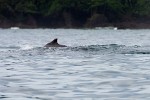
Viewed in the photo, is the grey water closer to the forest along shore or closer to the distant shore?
the distant shore

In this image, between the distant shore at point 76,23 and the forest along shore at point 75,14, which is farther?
the forest along shore at point 75,14

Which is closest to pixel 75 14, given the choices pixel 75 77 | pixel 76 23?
pixel 76 23

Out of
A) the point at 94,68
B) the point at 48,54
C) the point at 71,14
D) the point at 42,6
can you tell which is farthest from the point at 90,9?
the point at 94,68

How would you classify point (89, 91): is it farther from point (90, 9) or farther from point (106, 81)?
point (90, 9)

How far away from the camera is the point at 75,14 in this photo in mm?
151375

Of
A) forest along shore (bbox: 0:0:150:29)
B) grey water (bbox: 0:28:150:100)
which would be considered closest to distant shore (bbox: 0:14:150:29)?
forest along shore (bbox: 0:0:150:29)

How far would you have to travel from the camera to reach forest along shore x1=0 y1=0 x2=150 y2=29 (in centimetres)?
14638

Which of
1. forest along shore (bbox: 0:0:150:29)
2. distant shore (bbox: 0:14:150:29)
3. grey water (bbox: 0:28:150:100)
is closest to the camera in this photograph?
grey water (bbox: 0:28:150:100)

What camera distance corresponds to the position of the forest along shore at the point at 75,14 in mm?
146375

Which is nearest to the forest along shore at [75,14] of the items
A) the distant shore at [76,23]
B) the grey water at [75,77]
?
the distant shore at [76,23]

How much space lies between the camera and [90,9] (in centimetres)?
15300

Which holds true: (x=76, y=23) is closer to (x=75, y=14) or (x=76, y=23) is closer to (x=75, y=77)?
(x=75, y=14)

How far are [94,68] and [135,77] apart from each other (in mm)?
4422

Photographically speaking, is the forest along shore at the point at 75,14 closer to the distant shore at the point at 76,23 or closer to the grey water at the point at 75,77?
the distant shore at the point at 76,23
